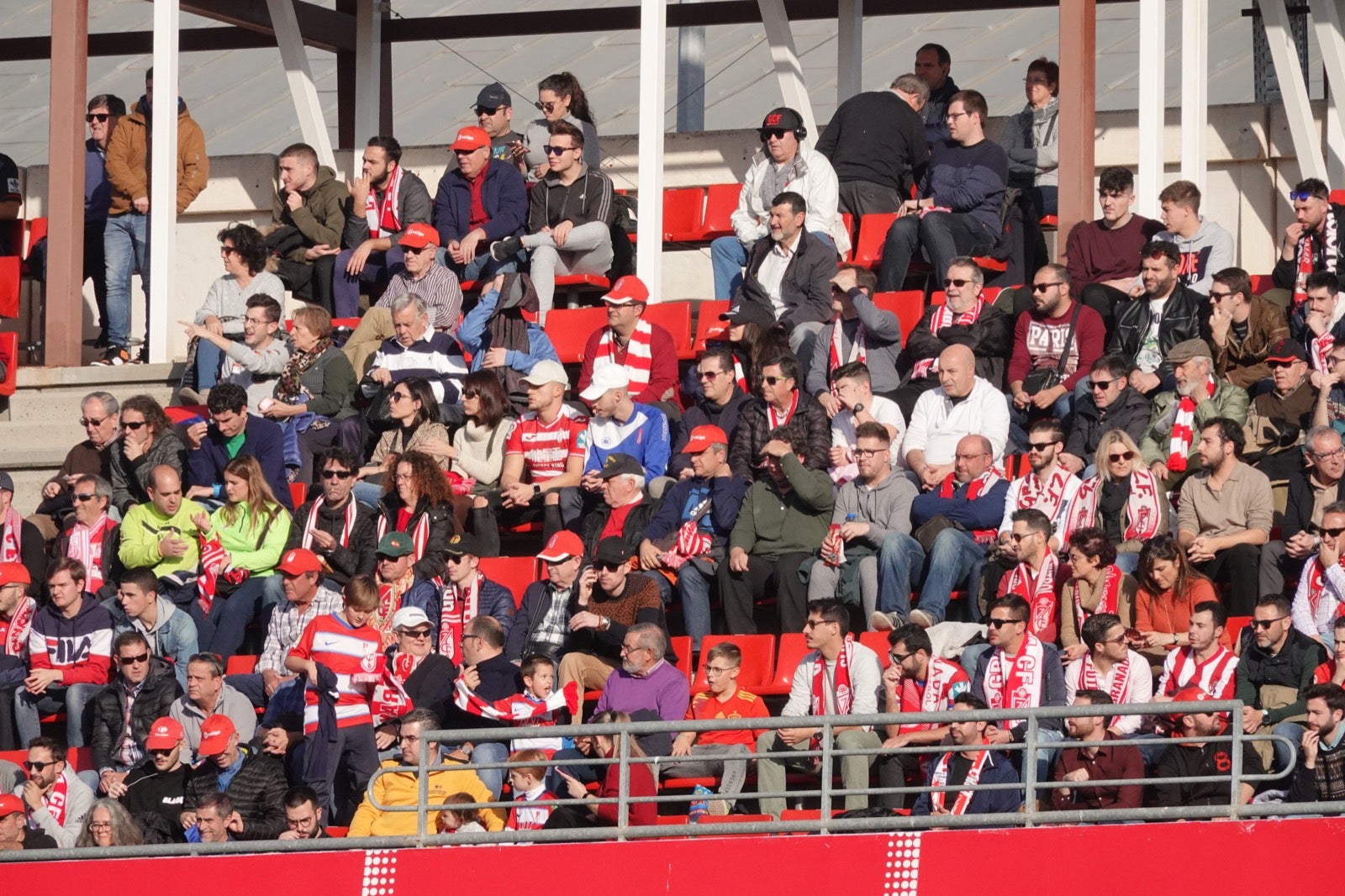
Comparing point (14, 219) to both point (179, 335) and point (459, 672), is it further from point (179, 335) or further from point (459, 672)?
point (459, 672)

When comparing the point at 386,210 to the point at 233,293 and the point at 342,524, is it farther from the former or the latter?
the point at 342,524

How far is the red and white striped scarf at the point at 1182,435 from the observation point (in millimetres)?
12484

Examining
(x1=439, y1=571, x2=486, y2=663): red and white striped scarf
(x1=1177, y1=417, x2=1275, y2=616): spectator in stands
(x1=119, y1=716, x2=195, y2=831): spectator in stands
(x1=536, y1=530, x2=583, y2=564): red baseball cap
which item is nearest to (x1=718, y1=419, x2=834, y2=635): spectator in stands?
(x1=536, y1=530, x2=583, y2=564): red baseball cap

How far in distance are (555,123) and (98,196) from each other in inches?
128

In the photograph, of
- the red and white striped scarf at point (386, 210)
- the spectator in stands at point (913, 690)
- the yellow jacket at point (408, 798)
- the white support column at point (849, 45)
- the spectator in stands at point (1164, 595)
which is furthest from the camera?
the white support column at point (849, 45)

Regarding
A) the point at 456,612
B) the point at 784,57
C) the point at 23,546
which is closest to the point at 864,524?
the point at 456,612

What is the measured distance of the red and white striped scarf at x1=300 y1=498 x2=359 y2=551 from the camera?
13.5 m

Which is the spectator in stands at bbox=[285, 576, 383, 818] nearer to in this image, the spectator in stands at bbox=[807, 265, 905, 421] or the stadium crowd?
the stadium crowd

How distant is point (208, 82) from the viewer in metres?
25.4

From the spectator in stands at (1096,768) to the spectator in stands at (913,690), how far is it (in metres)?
0.67

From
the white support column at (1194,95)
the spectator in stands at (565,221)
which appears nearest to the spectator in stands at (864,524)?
the spectator in stands at (565,221)

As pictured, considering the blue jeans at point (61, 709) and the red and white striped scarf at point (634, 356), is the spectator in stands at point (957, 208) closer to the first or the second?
the red and white striped scarf at point (634, 356)

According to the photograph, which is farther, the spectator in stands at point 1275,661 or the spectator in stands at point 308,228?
the spectator in stands at point 308,228

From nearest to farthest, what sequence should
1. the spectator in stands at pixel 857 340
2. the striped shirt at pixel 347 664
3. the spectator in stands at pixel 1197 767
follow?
the spectator in stands at pixel 1197 767 < the striped shirt at pixel 347 664 < the spectator in stands at pixel 857 340
